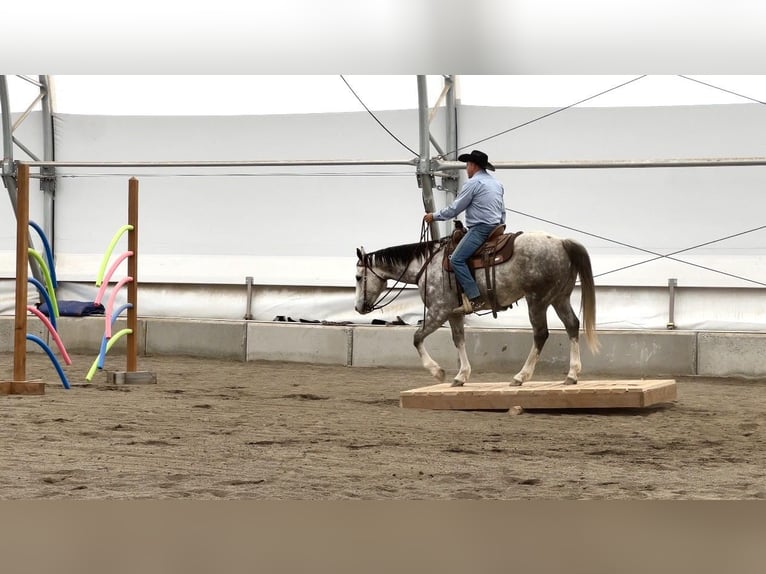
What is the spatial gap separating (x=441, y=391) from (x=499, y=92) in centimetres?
622

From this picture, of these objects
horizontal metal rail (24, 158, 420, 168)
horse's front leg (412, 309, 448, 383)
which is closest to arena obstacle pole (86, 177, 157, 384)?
horse's front leg (412, 309, 448, 383)

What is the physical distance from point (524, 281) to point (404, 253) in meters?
1.28

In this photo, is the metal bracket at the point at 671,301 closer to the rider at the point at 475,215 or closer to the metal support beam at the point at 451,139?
the metal support beam at the point at 451,139

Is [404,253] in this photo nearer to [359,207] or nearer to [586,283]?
[586,283]

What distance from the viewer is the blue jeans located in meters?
10.3

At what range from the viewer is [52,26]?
6.98ft

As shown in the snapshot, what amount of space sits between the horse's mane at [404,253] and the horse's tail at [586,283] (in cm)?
133

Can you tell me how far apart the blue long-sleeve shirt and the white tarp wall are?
4.86 metres

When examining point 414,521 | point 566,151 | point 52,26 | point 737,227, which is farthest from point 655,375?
point 52,26

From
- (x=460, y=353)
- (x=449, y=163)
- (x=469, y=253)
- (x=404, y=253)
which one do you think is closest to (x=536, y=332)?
(x=460, y=353)

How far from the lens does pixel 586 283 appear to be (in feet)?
32.8

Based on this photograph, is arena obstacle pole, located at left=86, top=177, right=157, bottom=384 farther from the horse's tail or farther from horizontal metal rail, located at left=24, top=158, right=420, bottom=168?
the horse's tail

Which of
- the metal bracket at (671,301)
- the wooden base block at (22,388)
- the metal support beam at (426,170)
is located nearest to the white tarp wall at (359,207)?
the metal bracket at (671,301)

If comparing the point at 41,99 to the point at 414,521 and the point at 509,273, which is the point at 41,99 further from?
the point at 414,521
